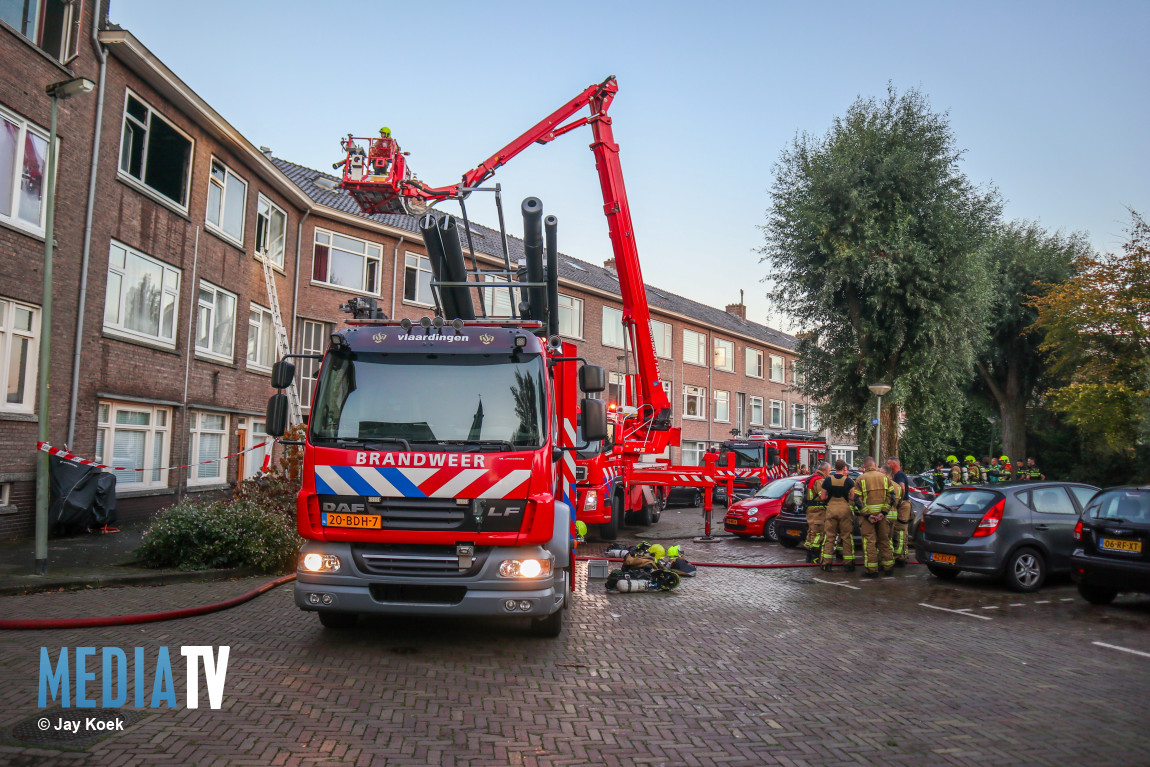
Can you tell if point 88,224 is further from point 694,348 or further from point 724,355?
point 724,355

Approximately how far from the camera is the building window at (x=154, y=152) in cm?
1470

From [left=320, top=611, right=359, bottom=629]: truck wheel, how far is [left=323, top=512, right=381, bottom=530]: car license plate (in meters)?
1.14

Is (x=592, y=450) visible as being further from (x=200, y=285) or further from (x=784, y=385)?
(x=784, y=385)

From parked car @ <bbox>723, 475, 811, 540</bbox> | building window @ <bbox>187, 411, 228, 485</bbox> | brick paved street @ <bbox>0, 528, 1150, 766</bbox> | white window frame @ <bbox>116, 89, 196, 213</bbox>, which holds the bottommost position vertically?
brick paved street @ <bbox>0, 528, 1150, 766</bbox>

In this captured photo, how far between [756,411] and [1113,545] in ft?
125

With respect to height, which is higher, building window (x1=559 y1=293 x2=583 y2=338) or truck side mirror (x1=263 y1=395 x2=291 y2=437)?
building window (x1=559 y1=293 x2=583 y2=338)

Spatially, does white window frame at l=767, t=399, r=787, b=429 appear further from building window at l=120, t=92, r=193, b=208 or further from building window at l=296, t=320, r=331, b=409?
building window at l=120, t=92, r=193, b=208

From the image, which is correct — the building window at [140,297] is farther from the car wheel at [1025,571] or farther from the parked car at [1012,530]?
the car wheel at [1025,571]

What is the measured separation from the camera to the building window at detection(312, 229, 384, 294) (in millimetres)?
24500

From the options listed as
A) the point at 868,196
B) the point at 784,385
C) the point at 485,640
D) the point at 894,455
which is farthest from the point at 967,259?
the point at 784,385

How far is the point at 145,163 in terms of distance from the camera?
597 inches

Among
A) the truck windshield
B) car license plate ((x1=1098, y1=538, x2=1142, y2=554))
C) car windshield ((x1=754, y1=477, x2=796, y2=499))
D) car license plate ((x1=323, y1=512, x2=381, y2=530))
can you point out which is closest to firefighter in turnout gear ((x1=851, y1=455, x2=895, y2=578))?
car license plate ((x1=1098, y1=538, x2=1142, y2=554))

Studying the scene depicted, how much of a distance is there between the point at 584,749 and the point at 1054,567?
8836 mm

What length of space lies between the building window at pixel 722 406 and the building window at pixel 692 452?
2352mm
